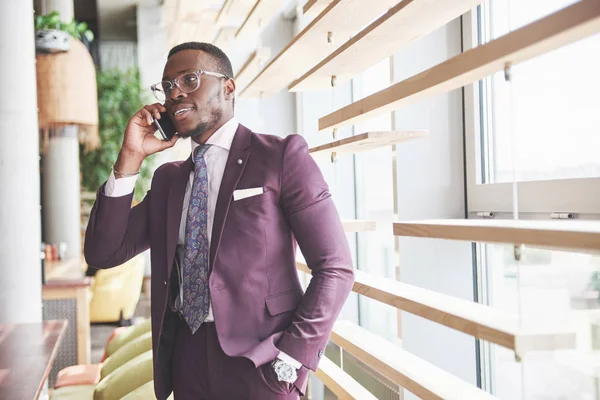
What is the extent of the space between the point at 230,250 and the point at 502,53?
90cm

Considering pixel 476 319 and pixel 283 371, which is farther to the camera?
pixel 283 371

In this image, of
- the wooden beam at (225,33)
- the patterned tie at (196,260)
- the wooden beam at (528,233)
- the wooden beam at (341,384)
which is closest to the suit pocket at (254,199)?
the patterned tie at (196,260)

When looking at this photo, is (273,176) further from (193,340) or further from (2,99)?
(2,99)

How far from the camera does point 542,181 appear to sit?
72.5 inches

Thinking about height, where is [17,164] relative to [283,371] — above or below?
above

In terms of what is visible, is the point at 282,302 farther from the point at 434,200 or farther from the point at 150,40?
the point at 150,40

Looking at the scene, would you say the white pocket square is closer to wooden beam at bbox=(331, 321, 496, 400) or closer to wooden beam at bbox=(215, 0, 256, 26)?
wooden beam at bbox=(331, 321, 496, 400)

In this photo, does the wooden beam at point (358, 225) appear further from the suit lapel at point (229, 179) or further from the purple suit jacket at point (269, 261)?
the suit lapel at point (229, 179)

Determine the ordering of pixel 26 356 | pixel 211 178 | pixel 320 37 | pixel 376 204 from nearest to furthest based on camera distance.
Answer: pixel 211 178 < pixel 320 37 < pixel 26 356 < pixel 376 204

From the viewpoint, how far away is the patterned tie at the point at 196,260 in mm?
1772

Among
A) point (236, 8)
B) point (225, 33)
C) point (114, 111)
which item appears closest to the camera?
point (236, 8)

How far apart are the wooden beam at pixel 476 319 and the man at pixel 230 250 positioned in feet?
0.57

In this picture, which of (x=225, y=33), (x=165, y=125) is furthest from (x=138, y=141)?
(x=225, y=33)

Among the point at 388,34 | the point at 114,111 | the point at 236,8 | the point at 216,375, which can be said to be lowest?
the point at 216,375
